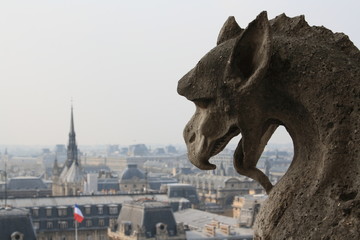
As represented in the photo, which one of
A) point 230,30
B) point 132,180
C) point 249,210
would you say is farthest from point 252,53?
point 132,180

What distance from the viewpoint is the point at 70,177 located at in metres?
94.8

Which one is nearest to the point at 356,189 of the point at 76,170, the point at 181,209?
the point at 181,209

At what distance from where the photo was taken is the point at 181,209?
235 ft

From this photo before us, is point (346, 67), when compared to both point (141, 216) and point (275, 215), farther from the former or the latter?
point (141, 216)

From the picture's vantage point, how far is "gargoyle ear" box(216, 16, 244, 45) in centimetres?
525

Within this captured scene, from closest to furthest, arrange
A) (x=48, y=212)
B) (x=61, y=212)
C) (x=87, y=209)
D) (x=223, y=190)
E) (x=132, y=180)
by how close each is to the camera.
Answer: (x=48, y=212) → (x=61, y=212) → (x=87, y=209) → (x=223, y=190) → (x=132, y=180)

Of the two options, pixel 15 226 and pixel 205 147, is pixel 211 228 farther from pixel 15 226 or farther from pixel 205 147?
pixel 205 147

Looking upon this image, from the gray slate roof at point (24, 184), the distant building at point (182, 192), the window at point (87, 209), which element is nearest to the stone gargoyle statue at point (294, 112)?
the window at point (87, 209)

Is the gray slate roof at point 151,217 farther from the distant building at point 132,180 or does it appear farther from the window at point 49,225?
the distant building at point 132,180

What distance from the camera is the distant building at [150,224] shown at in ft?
179

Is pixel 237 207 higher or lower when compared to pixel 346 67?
lower

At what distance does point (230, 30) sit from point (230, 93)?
0.70 meters

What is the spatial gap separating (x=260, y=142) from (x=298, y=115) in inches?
16.7

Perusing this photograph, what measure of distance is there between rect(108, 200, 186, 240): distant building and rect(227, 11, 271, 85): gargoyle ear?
50.3 meters
